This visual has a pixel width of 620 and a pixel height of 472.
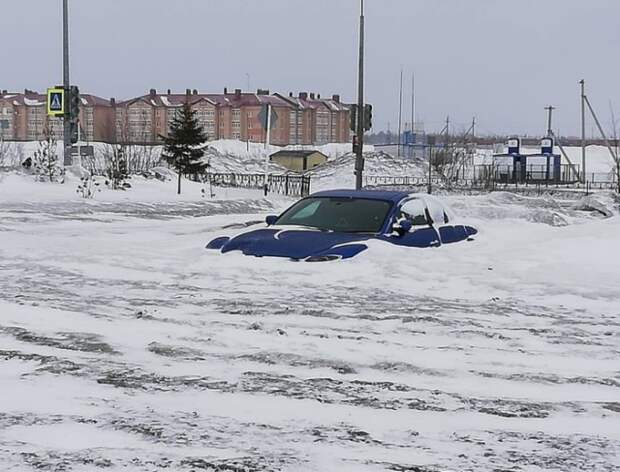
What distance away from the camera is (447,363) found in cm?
592

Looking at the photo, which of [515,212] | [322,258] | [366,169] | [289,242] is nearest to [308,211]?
[289,242]

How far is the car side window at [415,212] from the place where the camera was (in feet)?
35.6

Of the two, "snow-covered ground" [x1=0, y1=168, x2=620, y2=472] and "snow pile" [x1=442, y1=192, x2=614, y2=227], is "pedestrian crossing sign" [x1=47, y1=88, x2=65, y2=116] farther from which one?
"snow-covered ground" [x1=0, y1=168, x2=620, y2=472]

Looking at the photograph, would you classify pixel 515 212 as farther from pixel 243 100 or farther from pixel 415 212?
pixel 243 100

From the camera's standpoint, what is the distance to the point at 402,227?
10453 millimetres

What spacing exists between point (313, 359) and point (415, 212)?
5.38 m

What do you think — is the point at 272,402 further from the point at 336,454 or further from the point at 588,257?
the point at 588,257

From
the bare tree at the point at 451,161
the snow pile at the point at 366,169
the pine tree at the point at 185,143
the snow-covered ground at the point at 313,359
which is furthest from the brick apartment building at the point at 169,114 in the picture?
the snow-covered ground at the point at 313,359

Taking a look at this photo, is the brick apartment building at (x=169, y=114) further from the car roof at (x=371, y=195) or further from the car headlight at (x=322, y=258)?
the car headlight at (x=322, y=258)

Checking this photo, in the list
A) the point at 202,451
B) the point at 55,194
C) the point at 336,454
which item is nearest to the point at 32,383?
the point at 202,451

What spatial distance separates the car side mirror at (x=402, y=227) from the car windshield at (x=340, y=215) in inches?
6.6

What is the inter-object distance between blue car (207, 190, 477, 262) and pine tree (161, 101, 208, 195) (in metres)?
23.5

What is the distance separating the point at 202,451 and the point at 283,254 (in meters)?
5.72

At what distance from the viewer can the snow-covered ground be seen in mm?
4141
